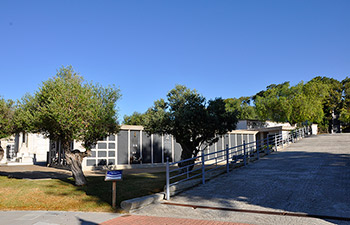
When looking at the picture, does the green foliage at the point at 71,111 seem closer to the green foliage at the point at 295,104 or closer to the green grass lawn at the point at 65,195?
the green grass lawn at the point at 65,195

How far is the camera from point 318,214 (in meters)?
5.87

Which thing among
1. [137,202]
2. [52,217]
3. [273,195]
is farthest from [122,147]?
[273,195]

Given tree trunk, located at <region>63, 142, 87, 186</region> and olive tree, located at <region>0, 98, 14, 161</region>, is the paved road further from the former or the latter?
olive tree, located at <region>0, 98, 14, 161</region>

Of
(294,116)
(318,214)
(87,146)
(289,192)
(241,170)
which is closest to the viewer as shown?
A: (318,214)

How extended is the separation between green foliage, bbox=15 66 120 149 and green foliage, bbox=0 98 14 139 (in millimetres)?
3167

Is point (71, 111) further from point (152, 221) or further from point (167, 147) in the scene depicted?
point (167, 147)

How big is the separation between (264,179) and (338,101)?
152 ft

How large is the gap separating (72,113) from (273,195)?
285 inches

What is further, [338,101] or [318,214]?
[338,101]

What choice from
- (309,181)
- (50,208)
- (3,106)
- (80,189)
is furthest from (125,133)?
(309,181)

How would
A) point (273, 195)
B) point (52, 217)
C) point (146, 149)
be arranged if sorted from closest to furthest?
point (52, 217), point (273, 195), point (146, 149)

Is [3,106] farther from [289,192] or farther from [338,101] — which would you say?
[338,101]

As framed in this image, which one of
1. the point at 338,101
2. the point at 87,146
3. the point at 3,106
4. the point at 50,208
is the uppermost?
the point at 338,101

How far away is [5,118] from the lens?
46.1 ft
